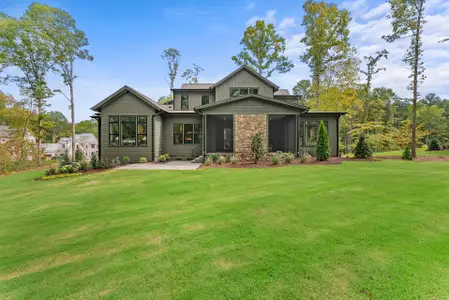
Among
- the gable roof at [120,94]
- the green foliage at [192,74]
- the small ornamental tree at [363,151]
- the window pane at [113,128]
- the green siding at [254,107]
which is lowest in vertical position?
the small ornamental tree at [363,151]

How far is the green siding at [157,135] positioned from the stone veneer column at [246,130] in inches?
224

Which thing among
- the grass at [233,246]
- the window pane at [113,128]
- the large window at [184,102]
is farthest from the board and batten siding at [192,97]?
the grass at [233,246]

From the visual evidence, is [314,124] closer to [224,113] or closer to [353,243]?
[224,113]

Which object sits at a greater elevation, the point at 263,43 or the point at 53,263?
the point at 263,43

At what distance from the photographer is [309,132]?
17172 mm

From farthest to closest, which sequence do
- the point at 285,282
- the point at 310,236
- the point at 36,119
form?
the point at 36,119 → the point at 310,236 → the point at 285,282

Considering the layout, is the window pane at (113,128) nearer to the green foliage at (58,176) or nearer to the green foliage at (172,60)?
the green foliage at (58,176)

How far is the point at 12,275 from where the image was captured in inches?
109

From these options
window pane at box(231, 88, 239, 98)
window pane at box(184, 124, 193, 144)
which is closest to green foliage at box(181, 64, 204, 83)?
window pane at box(231, 88, 239, 98)

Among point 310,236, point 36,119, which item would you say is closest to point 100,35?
point 36,119

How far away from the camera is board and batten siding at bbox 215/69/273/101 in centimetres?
1803

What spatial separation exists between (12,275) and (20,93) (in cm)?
2309

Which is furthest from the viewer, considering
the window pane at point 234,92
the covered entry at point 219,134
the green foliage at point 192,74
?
the green foliage at point 192,74

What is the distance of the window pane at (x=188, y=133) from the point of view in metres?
16.9
